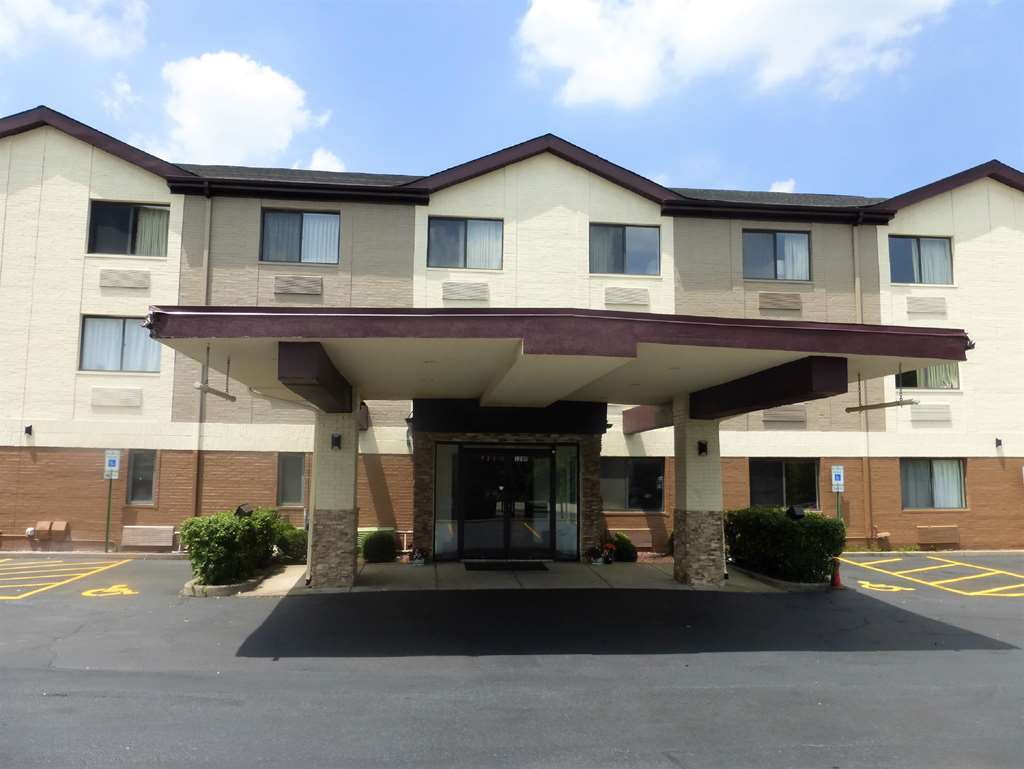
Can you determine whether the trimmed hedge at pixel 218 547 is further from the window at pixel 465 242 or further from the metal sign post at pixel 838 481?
the metal sign post at pixel 838 481

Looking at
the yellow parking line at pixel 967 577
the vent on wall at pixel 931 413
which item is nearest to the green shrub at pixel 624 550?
the yellow parking line at pixel 967 577

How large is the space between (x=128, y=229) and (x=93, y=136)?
2503 mm

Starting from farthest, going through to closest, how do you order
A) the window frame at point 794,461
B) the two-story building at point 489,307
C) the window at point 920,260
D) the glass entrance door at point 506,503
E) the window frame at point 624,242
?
the window at point 920,260 → the window frame at point 794,461 → the window frame at point 624,242 → the two-story building at point 489,307 → the glass entrance door at point 506,503

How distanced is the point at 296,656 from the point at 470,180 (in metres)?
14.0

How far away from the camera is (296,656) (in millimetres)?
8594

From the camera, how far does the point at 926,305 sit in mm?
20547

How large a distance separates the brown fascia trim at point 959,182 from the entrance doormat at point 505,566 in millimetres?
13679

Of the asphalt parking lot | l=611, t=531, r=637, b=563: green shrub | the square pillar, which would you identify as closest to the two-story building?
l=611, t=531, r=637, b=563: green shrub

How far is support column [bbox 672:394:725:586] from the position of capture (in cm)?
1387

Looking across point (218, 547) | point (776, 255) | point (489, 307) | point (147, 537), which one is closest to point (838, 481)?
point (776, 255)

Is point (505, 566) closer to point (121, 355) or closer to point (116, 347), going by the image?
point (121, 355)

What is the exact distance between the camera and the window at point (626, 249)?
65.1 feet

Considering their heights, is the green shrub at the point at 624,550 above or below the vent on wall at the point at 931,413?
below

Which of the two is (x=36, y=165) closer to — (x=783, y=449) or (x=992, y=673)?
(x=783, y=449)
